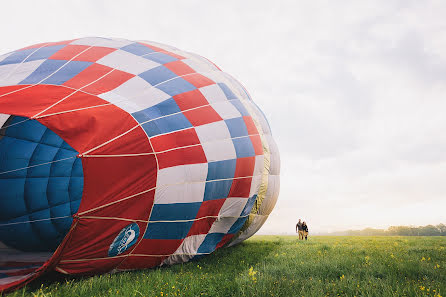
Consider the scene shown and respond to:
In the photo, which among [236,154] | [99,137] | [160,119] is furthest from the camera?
[236,154]

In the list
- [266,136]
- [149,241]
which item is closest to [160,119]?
[149,241]

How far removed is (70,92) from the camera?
3.92 m

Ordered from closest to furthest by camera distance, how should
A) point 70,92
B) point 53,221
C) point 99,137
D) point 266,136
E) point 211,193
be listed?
point 99,137 → point 70,92 → point 211,193 → point 53,221 → point 266,136

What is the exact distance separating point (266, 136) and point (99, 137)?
155 inches

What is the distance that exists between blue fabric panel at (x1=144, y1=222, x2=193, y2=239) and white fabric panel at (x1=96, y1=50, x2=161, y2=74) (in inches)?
94.4

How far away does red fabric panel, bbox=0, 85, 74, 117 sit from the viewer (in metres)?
3.47

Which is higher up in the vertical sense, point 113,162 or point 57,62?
point 57,62

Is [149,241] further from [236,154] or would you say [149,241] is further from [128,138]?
[236,154]

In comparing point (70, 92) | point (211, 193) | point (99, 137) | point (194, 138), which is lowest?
point (211, 193)

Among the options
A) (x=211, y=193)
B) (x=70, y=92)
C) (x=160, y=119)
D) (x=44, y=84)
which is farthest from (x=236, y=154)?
(x=44, y=84)

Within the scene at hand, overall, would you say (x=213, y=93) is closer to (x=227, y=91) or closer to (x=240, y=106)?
(x=227, y=91)

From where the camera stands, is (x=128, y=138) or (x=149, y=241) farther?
(x=149, y=241)

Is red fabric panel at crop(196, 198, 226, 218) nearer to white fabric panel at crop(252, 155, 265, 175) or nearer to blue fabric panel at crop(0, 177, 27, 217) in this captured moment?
white fabric panel at crop(252, 155, 265, 175)

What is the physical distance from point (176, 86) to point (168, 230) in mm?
2255
